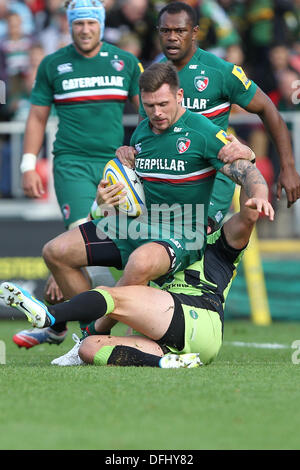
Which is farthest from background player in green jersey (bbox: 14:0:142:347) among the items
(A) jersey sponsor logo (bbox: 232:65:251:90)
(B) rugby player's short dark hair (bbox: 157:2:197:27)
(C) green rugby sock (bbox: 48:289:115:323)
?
(C) green rugby sock (bbox: 48:289:115:323)

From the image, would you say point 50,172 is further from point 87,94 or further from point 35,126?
point 87,94

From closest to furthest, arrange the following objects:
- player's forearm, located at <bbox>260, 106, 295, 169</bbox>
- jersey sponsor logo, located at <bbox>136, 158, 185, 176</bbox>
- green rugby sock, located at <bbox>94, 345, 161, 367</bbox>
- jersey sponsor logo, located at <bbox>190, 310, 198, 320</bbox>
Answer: green rugby sock, located at <bbox>94, 345, 161, 367</bbox> → jersey sponsor logo, located at <bbox>190, 310, 198, 320</bbox> → jersey sponsor logo, located at <bbox>136, 158, 185, 176</bbox> → player's forearm, located at <bbox>260, 106, 295, 169</bbox>

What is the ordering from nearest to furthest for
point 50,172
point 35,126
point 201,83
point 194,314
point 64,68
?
point 194,314 < point 201,83 < point 64,68 < point 35,126 < point 50,172

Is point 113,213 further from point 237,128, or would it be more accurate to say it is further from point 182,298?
point 237,128

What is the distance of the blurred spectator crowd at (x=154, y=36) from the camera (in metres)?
12.9

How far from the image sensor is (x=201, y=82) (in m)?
7.46

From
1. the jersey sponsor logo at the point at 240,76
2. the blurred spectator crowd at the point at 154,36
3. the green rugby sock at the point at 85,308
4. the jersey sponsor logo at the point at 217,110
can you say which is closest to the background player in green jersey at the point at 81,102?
the jersey sponsor logo at the point at 217,110

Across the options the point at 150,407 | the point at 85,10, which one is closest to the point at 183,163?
the point at 150,407

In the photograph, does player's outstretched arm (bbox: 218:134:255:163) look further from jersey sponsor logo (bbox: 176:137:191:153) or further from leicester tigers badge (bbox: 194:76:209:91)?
leicester tigers badge (bbox: 194:76:209:91)

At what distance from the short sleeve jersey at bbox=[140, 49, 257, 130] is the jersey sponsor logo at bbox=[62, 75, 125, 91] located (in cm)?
111

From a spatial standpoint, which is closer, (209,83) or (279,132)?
(209,83)

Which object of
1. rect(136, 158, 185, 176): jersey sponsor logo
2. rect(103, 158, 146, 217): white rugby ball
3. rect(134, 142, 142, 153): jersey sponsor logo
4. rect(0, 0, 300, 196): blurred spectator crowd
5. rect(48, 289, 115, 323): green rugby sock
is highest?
rect(0, 0, 300, 196): blurred spectator crowd

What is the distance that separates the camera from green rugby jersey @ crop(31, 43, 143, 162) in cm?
846

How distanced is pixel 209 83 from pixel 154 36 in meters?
6.33
